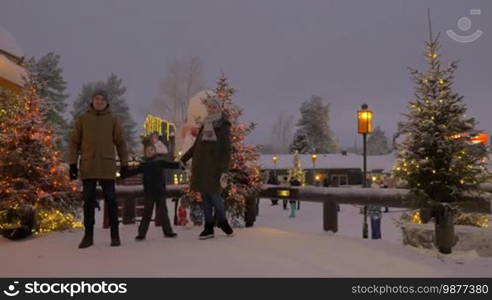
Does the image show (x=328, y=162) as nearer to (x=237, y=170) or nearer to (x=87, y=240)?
(x=237, y=170)

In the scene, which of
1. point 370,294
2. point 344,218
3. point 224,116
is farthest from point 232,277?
point 344,218

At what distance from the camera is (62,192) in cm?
678

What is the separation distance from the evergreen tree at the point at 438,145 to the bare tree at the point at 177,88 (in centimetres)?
3734

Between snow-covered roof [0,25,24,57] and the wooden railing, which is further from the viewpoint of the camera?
snow-covered roof [0,25,24,57]

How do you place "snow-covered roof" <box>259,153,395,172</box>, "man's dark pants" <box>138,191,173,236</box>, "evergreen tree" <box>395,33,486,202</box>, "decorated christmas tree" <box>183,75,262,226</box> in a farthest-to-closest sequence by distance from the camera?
"snow-covered roof" <box>259,153,395,172</box>
"decorated christmas tree" <box>183,75,262,226</box>
"man's dark pants" <box>138,191,173,236</box>
"evergreen tree" <box>395,33,486,202</box>

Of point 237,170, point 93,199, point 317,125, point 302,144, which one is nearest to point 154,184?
point 93,199

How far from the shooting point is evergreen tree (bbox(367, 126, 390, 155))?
269 feet

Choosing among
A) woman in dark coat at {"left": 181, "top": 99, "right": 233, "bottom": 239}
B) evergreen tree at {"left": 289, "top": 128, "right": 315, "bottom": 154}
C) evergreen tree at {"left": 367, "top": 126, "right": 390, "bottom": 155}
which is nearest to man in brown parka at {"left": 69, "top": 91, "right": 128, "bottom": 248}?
woman in dark coat at {"left": 181, "top": 99, "right": 233, "bottom": 239}

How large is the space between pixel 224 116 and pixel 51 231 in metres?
3.32

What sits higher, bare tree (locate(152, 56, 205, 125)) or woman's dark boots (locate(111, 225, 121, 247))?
bare tree (locate(152, 56, 205, 125))

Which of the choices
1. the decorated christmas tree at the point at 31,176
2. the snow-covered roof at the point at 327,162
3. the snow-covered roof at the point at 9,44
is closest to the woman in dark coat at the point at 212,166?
the decorated christmas tree at the point at 31,176

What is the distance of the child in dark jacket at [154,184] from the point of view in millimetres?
6195

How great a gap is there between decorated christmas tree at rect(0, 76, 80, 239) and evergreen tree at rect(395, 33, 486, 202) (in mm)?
5248

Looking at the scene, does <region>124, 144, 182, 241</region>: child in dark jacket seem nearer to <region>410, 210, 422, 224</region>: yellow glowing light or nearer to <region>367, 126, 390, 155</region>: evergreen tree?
<region>410, 210, 422, 224</region>: yellow glowing light
